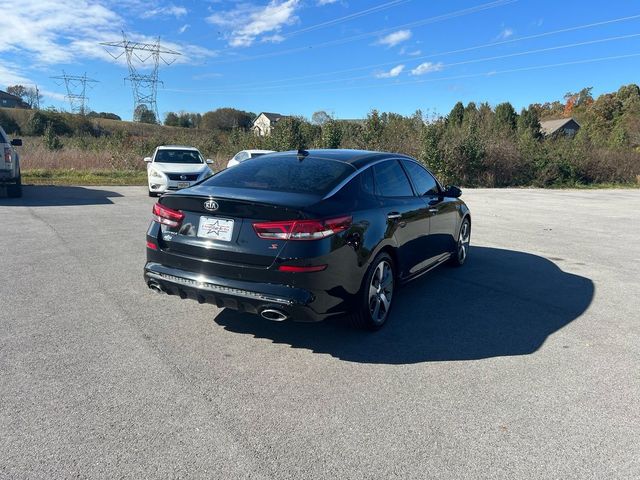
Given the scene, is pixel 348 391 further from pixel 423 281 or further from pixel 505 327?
pixel 423 281

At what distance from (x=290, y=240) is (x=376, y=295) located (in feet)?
3.93

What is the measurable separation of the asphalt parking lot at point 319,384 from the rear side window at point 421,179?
1184 mm

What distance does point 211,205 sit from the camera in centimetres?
403

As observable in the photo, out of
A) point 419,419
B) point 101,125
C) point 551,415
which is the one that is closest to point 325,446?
point 419,419

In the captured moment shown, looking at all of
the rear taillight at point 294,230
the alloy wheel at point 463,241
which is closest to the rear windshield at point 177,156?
the alloy wheel at point 463,241

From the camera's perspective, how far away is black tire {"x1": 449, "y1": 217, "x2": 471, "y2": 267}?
7.07 meters

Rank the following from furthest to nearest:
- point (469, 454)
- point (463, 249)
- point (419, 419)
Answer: point (463, 249) → point (419, 419) → point (469, 454)

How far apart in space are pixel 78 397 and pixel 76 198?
1284 centimetres

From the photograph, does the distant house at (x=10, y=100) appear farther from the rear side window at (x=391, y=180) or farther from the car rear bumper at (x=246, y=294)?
the car rear bumper at (x=246, y=294)

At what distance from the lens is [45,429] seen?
2.89 meters

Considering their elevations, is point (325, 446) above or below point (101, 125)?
below

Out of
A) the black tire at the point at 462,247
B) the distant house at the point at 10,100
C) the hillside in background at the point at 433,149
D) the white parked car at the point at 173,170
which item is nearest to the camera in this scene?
the black tire at the point at 462,247

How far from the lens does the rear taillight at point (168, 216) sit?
4222 millimetres

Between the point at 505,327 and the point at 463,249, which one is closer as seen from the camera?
the point at 505,327
